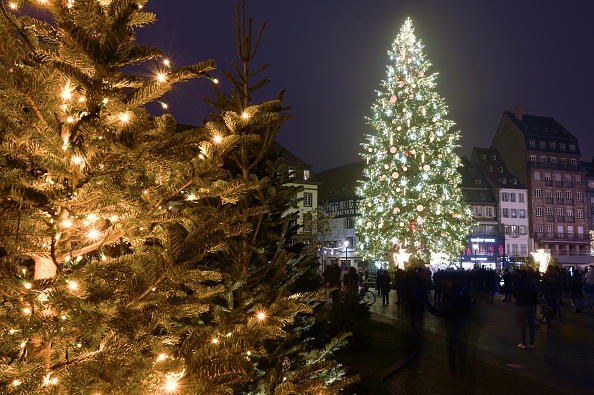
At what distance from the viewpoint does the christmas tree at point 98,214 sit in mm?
2297

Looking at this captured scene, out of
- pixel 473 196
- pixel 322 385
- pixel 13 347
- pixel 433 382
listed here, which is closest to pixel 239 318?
pixel 322 385

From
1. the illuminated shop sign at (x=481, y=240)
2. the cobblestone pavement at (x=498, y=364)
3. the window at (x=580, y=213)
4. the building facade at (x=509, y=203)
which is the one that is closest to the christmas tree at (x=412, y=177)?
the cobblestone pavement at (x=498, y=364)

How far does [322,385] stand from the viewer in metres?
3.41

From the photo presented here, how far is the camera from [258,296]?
5145 mm

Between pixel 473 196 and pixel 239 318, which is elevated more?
pixel 473 196

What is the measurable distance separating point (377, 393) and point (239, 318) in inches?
208

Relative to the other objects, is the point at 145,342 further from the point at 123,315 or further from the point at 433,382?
the point at 433,382

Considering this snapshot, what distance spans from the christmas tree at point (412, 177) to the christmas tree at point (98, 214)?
33.6 m

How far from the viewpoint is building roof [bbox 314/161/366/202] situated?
8489cm

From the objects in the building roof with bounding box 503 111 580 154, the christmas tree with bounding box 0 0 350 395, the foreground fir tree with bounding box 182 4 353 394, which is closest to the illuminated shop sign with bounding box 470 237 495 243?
the building roof with bounding box 503 111 580 154

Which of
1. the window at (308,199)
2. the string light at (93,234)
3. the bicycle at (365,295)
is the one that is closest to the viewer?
the string light at (93,234)

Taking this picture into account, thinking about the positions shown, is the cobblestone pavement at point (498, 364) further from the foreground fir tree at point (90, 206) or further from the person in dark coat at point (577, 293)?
the foreground fir tree at point (90, 206)

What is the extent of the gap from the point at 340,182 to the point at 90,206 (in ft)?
283

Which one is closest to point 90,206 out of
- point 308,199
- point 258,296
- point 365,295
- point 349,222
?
point 258,296
